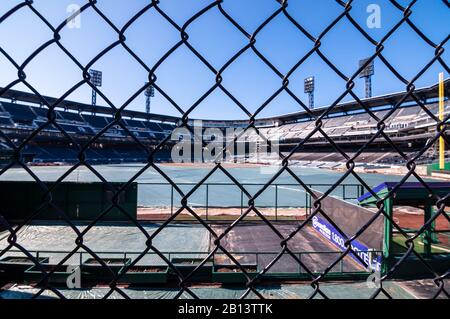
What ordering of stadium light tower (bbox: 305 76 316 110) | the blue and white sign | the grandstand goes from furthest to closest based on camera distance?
stadium light tower (bbox: 305 76 316 110)
the grandstand
the blue and white sign

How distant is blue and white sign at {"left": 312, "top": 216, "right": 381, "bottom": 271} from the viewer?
7.21 m

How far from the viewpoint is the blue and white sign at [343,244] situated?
7211 mm

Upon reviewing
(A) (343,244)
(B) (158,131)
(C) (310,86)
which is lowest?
(A) (343,244)

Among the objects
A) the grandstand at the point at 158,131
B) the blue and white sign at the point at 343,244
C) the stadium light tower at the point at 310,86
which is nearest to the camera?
the blue and white sign at the point at 343,244

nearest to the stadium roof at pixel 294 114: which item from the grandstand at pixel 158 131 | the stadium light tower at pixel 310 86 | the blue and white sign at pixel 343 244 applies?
the grandstand at pixel 158 131

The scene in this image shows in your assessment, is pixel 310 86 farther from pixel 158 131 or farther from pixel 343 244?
pixel 343 244

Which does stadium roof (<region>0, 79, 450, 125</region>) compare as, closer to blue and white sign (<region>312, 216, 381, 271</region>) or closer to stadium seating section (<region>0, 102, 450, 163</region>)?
stadium seating section (<region>0, 102, 450, 163</region>)

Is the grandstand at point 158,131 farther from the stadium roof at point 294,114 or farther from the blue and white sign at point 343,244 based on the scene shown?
the blue and white sign at point 343,244

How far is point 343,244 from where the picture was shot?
6.41 meters

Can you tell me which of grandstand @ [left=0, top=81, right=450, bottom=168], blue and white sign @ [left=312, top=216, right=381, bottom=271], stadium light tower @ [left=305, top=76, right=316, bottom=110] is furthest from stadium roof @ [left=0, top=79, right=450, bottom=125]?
blue and white sign @ [left=312, top=216, right=381, bottom=271]

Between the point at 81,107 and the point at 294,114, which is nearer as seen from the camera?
the point at 81,107

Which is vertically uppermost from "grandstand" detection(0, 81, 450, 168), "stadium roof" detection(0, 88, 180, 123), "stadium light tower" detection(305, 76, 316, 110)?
"stadium light tower" detection(305, 76, 316, 110)

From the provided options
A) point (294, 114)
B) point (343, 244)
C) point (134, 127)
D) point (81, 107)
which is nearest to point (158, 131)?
point (134, 127)
